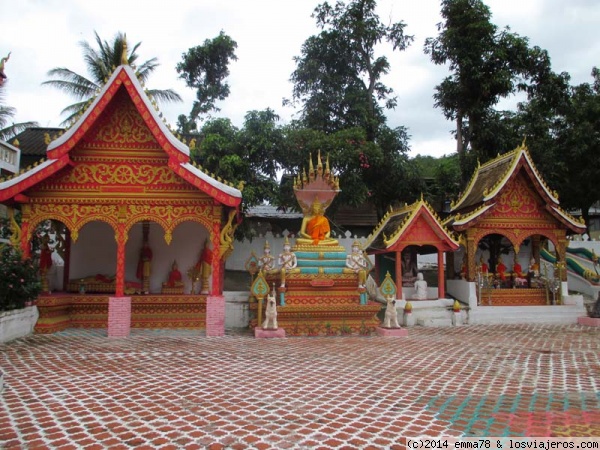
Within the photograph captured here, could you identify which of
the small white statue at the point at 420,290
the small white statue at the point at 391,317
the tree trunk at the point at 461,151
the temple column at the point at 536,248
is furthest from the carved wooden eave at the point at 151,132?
the tree trunk at the point at 461,151

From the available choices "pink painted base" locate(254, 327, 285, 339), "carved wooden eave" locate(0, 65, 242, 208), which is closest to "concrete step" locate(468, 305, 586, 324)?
"pink painted base" locate(254, 327, 285, 339)

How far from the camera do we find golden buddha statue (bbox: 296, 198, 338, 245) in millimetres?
12422

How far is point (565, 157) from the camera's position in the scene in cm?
2159

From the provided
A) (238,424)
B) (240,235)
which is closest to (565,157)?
(240,235)

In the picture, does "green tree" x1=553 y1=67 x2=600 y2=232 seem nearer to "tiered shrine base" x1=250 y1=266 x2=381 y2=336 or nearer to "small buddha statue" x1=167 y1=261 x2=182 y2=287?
"tiered shrine base" x1=250 y1=266 x2=381 y2=336

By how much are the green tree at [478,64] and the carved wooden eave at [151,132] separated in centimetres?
1277

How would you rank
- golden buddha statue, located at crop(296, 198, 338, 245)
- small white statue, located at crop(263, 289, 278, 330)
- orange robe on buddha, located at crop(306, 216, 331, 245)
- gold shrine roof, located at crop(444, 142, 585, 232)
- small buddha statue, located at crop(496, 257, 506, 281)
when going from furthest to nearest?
small buddha statue, located at crop(496, 257, 506, 281)
gold shrine roof, located at crop(444, 142, 585, 232)
orange robe on buddha, located at crop(306, 216, 331, 245)
golden buddha statue, located at crop(296, 198, 338, 245)
small white statue, located at crop(263, 289, 278, 330)

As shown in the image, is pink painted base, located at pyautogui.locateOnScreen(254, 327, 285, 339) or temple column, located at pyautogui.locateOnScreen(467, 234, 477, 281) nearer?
pink painted base, located at pyautogui.locateOnScreen(254, 327, 285, 339)

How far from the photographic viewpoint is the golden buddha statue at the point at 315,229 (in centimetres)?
1242

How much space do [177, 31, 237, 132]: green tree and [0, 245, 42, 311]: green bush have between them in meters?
14.3

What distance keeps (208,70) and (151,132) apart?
13561 mm

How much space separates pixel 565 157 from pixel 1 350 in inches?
894

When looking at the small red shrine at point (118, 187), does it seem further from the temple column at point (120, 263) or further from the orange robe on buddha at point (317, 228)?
the orange robe on buddha at point (317, 228)

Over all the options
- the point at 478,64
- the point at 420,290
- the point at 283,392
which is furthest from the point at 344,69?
the point at 283,392
